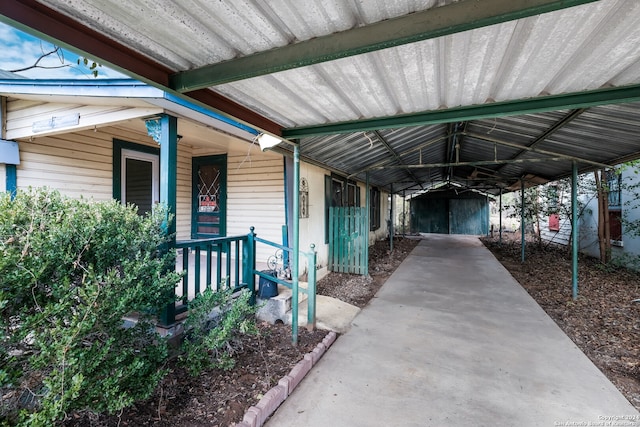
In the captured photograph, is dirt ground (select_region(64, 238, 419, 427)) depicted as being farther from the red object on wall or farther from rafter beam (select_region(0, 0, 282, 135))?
the red object on wall

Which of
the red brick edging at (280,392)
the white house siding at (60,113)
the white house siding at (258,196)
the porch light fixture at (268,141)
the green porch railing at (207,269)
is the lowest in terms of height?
the red brick edging at (280,392)

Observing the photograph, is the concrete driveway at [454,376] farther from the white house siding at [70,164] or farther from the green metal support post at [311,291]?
the white house siding at [70,164]

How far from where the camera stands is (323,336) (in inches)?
135

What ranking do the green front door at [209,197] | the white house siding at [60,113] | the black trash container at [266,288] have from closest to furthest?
the white house siding at [60,113] → the black trash container at [266,288] → the green front door at [209,197]

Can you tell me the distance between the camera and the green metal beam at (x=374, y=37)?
47.4 inches

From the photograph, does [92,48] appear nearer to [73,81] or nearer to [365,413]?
[73,81]

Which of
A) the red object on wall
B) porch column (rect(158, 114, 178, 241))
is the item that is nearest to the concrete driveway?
porch column (rect(158, 114, 178, 241))

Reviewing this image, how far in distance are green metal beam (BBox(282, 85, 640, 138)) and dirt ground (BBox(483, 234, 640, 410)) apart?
2520mm

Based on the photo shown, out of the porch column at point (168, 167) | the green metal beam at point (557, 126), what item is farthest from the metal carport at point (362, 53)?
the porch column at point (168, 167)

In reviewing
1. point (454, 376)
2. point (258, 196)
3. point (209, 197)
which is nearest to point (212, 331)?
point (454, 376)

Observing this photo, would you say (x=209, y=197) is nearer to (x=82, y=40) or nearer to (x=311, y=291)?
(x=311, y=291)

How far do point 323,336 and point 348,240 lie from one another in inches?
131

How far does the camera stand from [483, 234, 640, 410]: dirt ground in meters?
2.93

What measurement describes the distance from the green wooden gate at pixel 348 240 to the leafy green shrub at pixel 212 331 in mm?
3843
